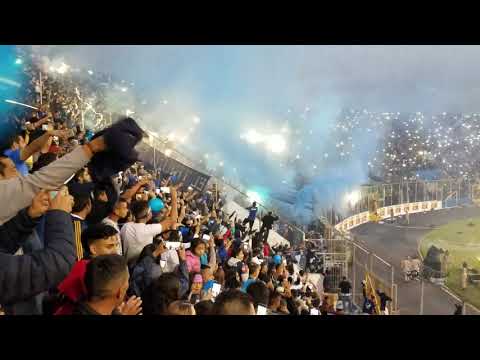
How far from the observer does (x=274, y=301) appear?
11.6 ft

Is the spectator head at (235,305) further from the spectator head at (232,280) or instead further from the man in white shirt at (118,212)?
the spectator head at (232,280)

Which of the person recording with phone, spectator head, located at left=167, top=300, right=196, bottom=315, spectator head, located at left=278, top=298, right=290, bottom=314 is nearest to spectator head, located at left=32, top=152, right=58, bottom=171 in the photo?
the person recording with phone

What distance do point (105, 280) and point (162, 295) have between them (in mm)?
563

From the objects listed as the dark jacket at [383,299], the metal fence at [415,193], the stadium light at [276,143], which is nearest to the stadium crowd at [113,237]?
the dark jacket at [383,299]

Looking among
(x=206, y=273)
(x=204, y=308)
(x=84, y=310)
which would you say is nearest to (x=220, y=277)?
(x=206, y=273)

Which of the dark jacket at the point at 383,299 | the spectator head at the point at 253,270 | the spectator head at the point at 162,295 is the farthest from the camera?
the dark jacket at the point at 383,299

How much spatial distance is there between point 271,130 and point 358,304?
1.70 m

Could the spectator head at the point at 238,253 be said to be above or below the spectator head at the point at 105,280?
above

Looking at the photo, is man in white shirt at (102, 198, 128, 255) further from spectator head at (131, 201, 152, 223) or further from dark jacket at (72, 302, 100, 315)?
dark jacket at (72, 302, 100, 315)

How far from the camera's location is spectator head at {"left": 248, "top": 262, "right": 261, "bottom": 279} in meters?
3.93

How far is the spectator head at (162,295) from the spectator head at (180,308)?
42 mm

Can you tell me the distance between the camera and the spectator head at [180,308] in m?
2.19

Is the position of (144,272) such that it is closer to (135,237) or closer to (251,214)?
(135,237)
